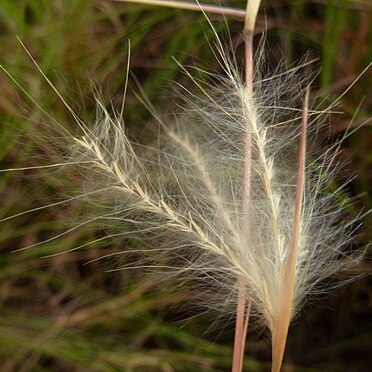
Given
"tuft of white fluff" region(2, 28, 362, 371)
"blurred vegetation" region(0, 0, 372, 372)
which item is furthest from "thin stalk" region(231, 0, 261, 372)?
"blurred vegetation" region(0, 0, 372, 372)

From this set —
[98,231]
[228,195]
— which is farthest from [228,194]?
[98,231]

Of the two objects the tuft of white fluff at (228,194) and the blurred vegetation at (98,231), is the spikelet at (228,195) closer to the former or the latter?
the tuft of white fluff at (228,194)

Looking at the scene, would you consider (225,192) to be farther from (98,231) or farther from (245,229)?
(98,231)

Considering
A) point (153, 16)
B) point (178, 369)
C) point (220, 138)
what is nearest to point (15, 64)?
point (153, 16)

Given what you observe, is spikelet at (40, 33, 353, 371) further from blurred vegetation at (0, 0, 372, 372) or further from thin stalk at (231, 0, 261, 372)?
blurred vegetation at (0, 0, 372, 372)

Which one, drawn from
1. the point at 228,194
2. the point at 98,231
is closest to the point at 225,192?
the point at 228,194

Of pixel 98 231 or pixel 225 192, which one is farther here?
pixel 98 231

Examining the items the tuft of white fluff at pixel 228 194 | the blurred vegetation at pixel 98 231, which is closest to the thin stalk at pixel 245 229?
the tuft of white fluff at pixel 228 194

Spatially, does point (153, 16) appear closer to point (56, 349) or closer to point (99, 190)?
point (99, 190)

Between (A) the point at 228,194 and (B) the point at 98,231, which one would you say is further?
(B) the point at 98,231
